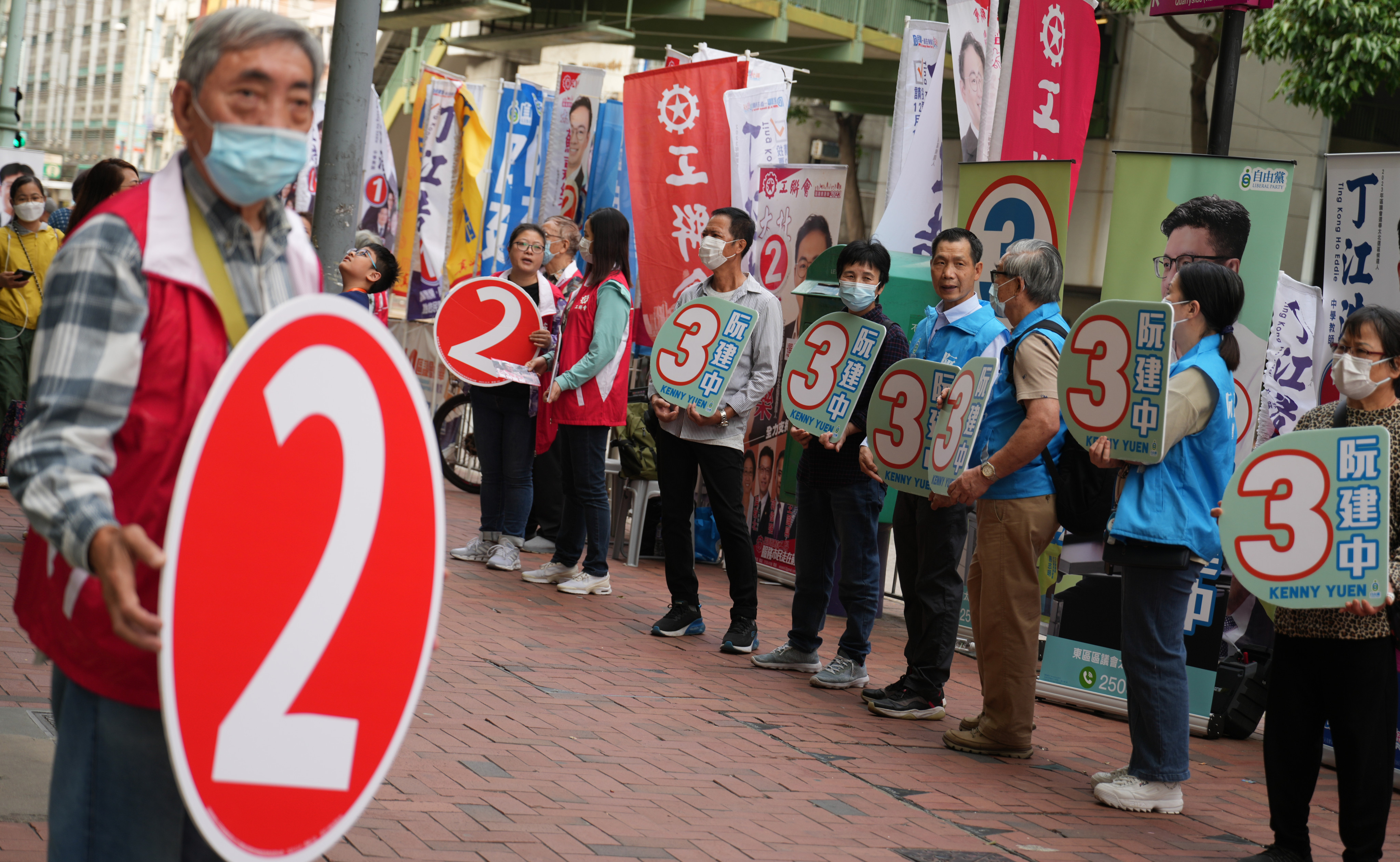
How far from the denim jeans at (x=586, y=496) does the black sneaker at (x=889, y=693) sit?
2439 mm

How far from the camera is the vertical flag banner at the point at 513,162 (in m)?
13.3

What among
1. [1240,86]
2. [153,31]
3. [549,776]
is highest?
[153,31]

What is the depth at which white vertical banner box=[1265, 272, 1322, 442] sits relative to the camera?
8484mm

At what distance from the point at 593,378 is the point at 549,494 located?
2.02 metres

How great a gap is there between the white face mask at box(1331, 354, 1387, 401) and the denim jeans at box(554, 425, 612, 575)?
4695 mm

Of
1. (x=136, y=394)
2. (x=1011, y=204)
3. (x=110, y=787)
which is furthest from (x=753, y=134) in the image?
(x=110, y=787)

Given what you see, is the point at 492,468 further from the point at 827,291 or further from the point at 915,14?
the point at 915,14

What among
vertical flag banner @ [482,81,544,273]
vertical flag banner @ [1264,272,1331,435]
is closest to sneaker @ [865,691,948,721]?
vertical flag banner @ [1264,272,1331,435]

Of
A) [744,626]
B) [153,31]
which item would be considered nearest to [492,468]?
[744,626]

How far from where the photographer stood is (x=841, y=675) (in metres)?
6.87

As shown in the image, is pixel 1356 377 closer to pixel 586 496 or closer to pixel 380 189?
pixel 586 496

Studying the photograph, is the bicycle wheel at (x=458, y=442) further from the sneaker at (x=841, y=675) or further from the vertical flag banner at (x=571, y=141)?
the sneaker at (x=841, y=675)

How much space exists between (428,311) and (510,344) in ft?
17.4

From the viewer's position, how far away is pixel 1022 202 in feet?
23.0
